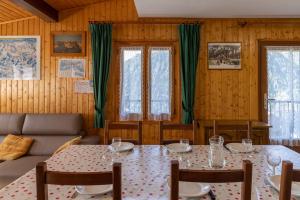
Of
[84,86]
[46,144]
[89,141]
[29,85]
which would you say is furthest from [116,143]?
[29,85]

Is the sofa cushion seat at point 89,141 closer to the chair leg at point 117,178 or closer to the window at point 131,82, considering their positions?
the window at point 131,82

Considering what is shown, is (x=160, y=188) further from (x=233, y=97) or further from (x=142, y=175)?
(x=233, y=97)

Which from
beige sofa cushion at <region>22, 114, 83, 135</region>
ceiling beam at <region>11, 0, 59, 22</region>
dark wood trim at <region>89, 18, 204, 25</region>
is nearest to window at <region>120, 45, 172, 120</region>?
dark wood trim at <region>89, 18, 204, 25</region>

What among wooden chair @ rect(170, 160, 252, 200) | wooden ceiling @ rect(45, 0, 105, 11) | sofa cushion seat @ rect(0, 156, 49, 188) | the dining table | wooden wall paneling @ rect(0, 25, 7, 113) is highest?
wooden ceiling @ rect(45, 0, 105, 11)

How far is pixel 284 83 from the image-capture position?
13.8ft

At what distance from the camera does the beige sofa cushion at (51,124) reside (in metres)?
3.76

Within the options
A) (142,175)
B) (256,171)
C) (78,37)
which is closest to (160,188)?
(142,175)

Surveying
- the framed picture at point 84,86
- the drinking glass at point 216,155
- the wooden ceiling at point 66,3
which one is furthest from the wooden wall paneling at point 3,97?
the drinking glass at point 216,155

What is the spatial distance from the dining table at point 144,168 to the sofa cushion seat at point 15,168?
90 centimetres

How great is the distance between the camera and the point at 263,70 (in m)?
4.19

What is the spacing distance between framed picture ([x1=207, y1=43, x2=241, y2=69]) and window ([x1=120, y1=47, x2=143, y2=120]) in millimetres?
1137

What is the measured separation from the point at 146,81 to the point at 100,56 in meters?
0.81

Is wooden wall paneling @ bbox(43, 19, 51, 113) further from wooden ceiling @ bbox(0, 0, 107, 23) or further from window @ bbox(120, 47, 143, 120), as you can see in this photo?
window @ bbox(120, 47, 143, 120)

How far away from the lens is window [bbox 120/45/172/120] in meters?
4.17
